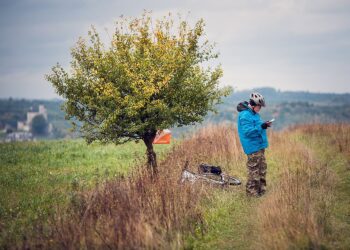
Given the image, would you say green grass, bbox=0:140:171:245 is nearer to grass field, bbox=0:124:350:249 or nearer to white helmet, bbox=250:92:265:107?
grass field, bbox=0:124:350:249

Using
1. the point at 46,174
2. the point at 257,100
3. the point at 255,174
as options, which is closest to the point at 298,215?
the point at 255,174

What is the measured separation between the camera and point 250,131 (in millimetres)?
9430

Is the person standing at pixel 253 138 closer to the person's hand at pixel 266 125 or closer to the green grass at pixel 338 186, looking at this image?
the person's hand at pixel 266 125

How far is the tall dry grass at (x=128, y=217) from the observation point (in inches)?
248

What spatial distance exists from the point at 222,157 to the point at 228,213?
17.4ft

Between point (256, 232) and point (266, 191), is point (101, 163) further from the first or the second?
point (256, 232)

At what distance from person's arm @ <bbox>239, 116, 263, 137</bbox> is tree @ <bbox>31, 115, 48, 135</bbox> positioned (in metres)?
151

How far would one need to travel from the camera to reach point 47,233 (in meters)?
6.75

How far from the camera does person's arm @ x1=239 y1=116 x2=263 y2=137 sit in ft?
30.9

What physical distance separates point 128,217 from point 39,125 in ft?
509

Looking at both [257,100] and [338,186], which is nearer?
[257,100]

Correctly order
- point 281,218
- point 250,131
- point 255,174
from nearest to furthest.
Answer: point 281,218, point 250,131, point 255,174

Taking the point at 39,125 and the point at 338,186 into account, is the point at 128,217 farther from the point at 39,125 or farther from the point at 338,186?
the point at 39,125

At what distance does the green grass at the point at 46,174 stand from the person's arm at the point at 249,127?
274 cm
